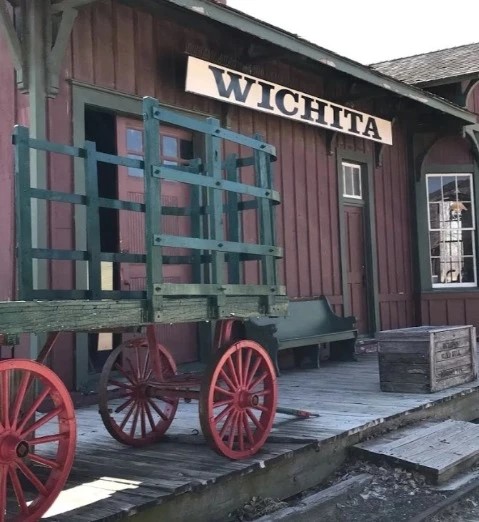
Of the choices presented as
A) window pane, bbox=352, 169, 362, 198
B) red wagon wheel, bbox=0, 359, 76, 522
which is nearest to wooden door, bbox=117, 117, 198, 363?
window pane, bbox=352, 169, 362, 198

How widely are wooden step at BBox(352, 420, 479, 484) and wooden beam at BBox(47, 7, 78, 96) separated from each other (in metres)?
3.80

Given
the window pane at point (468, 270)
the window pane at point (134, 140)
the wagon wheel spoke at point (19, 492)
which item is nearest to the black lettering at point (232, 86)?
the window pane at point (134, 140)

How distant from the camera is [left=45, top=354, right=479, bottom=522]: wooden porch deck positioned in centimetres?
338

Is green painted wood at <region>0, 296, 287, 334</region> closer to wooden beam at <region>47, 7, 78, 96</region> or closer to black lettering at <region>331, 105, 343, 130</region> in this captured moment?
wooden beam at <region>47, 7, 78, 96</region>

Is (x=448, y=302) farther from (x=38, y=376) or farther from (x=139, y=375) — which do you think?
(x=38, y=376)

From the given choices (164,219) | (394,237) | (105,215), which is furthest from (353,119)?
(105,215)

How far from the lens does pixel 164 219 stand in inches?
285

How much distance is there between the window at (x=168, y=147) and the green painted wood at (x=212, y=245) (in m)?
2.85

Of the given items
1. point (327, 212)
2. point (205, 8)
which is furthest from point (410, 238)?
point (205, 8)

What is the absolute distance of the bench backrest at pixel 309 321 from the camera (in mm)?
8164

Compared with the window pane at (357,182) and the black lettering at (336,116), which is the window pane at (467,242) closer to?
the window pane at (357,182)

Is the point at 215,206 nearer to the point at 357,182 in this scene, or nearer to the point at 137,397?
the point at 137,397

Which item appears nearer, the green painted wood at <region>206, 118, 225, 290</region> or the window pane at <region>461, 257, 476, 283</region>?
the green painted wood at <region>206, 118, 225, 290</region>

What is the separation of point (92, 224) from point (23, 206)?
1.61ft
